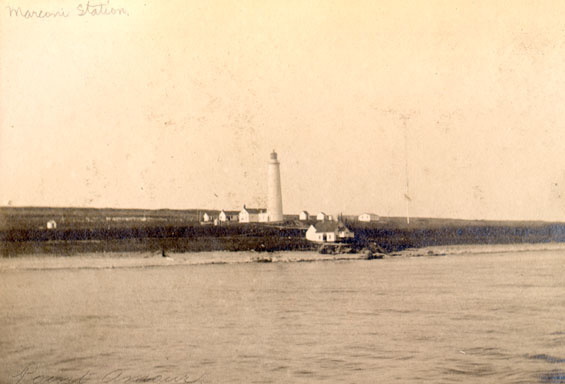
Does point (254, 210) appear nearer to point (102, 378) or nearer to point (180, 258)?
point (180, 258)

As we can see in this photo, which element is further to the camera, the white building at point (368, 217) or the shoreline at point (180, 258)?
the white building at point (368, 217)

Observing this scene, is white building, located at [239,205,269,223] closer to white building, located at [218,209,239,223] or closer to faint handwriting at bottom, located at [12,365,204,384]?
white building, located at [218,209,239,223]

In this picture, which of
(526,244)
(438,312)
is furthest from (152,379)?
(526,244)

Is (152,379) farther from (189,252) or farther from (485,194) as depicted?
(485,194)

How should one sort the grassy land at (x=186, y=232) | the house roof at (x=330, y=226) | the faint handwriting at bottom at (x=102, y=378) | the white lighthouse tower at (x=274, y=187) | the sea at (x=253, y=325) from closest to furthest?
1. the faint handwriting at bottom at (x=102, y=378)
2. the sea at (x=253, y=325)
3. the white lighthouse tower at (x=274, y=187)
4. the grassy land at (x=186, y=232)
5. the house roof at (x=330, y=226)

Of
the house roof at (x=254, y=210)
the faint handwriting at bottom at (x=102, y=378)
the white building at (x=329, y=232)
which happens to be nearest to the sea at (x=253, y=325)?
the faint handwriting at bottom at (x=102, y=378)

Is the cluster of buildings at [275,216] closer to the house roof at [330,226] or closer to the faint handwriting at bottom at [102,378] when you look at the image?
the house roof at [330,226]

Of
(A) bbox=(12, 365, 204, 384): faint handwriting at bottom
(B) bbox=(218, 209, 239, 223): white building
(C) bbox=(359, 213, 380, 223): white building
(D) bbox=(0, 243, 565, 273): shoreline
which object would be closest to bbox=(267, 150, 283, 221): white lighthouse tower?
(B) bbox=(218, 209, 239, 223): white building
